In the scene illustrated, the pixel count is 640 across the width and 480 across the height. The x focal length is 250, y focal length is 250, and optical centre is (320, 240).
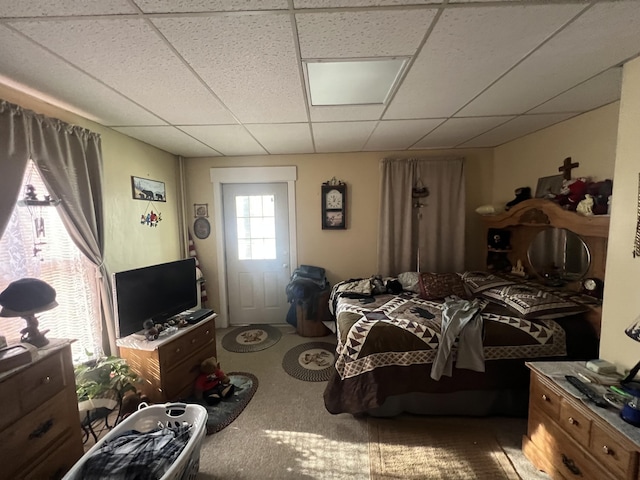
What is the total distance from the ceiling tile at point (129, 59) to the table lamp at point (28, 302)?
121cm

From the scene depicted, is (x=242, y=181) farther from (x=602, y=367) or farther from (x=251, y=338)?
(x=602, y=367)

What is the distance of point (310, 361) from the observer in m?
2.68

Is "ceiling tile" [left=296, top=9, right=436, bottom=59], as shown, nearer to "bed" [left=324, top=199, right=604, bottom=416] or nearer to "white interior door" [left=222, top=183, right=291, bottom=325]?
"bed" [left=324, top=199, right=604, bottom=416]

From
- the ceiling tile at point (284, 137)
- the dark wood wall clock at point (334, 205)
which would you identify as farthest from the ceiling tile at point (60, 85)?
the dark wood wall clock at point (334, 205)

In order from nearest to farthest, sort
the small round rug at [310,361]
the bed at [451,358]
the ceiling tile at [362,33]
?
1. the ceiling tile at [362,33]
2. the bed at [451,358]
3. the small round rug at [310,361]

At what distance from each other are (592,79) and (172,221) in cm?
396

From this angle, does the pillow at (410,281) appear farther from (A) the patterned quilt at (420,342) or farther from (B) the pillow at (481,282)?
(A) the patterned quilt at (420,342)

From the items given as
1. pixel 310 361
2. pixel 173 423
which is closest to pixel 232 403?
pixel 173 423

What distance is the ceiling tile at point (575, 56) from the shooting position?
1036 millimetres

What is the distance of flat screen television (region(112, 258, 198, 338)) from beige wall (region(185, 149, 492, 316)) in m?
1.10

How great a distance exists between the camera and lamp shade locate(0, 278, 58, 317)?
4.26ft

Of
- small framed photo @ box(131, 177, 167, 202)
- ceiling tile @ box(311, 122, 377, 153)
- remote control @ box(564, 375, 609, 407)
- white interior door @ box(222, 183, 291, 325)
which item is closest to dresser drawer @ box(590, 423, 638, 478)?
remote control @ box(564, 375, 609, 407)

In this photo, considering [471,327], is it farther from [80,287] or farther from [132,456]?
[80,287]

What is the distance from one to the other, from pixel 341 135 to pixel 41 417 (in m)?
2.89
